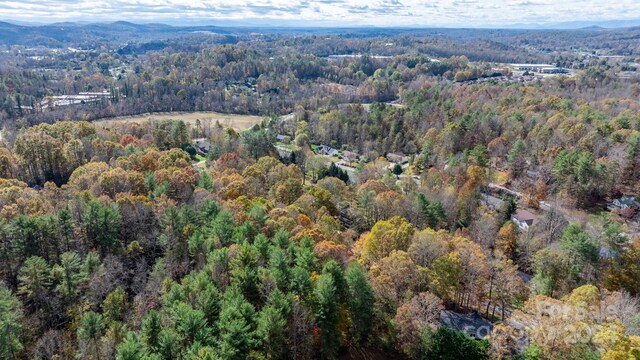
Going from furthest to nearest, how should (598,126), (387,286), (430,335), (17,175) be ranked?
(598,126) → (17,175) → (387,286) → (430,335)

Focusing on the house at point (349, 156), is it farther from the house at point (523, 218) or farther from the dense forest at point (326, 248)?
the house at point (523, 218)

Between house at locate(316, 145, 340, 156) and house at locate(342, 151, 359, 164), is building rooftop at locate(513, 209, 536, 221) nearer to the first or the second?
house at locate(342, 151, 359, 164)

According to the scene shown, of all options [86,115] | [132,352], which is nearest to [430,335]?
[132,352]

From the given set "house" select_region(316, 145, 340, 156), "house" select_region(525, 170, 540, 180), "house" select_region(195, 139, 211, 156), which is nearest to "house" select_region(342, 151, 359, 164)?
"house" select_region(316, 145, 340, 156)

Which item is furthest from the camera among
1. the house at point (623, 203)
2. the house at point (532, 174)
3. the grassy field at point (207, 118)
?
the grassy field at point (207, 118)

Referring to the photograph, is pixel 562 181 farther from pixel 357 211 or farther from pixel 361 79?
pixel 361 79

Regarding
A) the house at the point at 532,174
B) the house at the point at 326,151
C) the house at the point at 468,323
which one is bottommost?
the house at the point at 326,151

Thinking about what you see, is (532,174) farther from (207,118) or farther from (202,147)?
(207,118)

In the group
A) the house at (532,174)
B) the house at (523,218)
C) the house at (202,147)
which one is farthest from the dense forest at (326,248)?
the house at (202,147)
